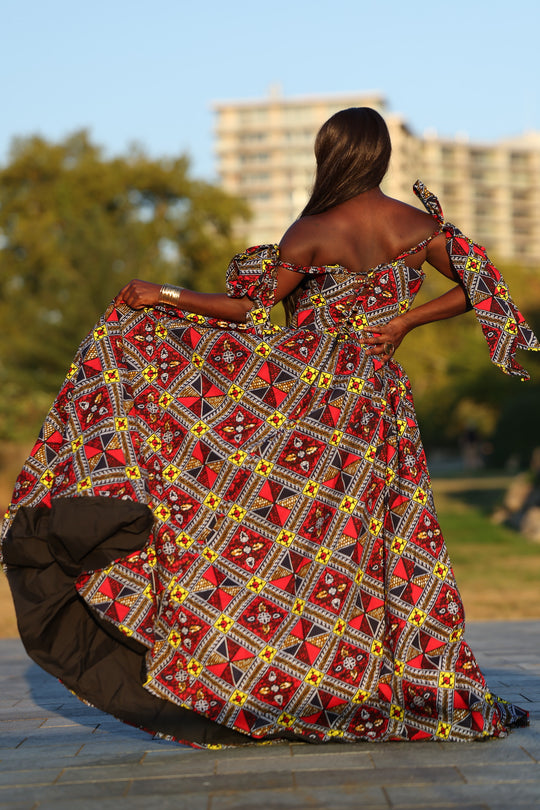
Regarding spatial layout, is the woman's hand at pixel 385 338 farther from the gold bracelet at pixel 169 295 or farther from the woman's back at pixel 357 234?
the gold bracelet at pixel 169 295

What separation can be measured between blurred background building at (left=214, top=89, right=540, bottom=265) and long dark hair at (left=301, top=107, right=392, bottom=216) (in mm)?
114195

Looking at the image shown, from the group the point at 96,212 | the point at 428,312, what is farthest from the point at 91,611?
the point at 96,212

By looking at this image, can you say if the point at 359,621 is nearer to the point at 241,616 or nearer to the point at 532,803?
the point at 241,616

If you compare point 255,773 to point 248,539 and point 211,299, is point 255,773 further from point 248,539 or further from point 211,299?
point 211,299

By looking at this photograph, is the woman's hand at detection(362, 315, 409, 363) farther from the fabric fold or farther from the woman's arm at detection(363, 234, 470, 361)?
the fabric fold

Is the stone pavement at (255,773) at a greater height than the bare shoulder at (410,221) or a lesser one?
lesser

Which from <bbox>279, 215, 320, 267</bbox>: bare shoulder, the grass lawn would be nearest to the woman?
<bbox>279, 215, 320, 267</bbox>: bare shoulder

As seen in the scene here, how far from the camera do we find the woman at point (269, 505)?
11.3 feet

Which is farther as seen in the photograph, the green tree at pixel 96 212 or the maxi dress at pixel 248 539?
the green tree at pixel 96 212

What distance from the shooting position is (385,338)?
372 centimetres

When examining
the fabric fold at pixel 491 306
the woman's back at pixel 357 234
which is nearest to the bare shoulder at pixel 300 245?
the woman's back at pixel 357 234

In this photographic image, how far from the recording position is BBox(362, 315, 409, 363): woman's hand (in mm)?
3709

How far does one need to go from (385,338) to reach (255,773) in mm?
1517

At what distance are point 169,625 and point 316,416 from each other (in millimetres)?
855
